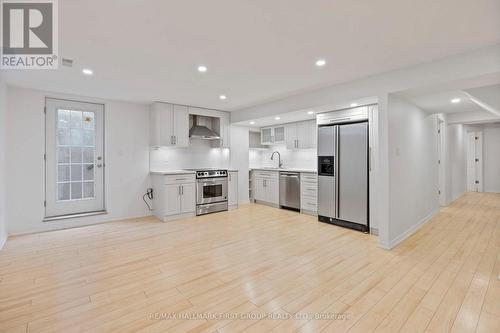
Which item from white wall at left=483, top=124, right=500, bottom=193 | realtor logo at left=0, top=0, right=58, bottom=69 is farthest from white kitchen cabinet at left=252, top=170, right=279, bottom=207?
white wall at left=483, top=124, right=500, bottom=193

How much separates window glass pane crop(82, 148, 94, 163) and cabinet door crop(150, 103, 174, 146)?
3.79 feet

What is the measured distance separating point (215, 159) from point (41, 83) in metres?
3.65

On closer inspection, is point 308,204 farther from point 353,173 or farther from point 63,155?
point 63,155

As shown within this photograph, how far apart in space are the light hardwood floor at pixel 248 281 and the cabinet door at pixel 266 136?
3.09 m

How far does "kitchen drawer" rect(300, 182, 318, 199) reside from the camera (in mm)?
5055

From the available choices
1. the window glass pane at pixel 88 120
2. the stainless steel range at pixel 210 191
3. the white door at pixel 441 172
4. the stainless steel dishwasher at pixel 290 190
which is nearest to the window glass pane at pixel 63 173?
the window glass pane at pixel 88 120

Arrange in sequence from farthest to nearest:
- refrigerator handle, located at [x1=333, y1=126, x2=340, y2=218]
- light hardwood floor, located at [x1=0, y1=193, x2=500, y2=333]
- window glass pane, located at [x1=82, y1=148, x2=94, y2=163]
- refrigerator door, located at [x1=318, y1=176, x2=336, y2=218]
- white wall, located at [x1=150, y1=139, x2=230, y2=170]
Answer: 1. white wall, located at [x1=150, y1=139, x2=230, y2=170]
2. window glass pane, located at [x1=82, y1=148, x2=94, y2=163]
3. refrigerator door, located at [x1=318, y1=176, x2=336, y2=218]
4. refrigerator handle, located at [x1=333, y1=126, x2=340, y2=218]
5. light hardwood floor, located at [x1=0, y1=193, x2=500, y2=333]

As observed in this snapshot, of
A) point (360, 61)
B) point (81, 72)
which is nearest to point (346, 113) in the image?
point (360, 61)

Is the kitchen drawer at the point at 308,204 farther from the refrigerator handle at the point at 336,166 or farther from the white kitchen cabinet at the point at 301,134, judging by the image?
the white kitchen cabinet at the point at 301,134

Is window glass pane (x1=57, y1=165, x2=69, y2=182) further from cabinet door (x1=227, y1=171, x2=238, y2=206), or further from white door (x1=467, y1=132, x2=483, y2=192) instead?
white door (x1=467, y1=132, x2=483, y2=192)

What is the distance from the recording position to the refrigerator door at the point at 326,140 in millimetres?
4426

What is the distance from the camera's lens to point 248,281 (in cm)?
246

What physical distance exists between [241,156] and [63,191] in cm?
393

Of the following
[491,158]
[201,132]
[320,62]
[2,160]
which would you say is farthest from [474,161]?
[2,160]
